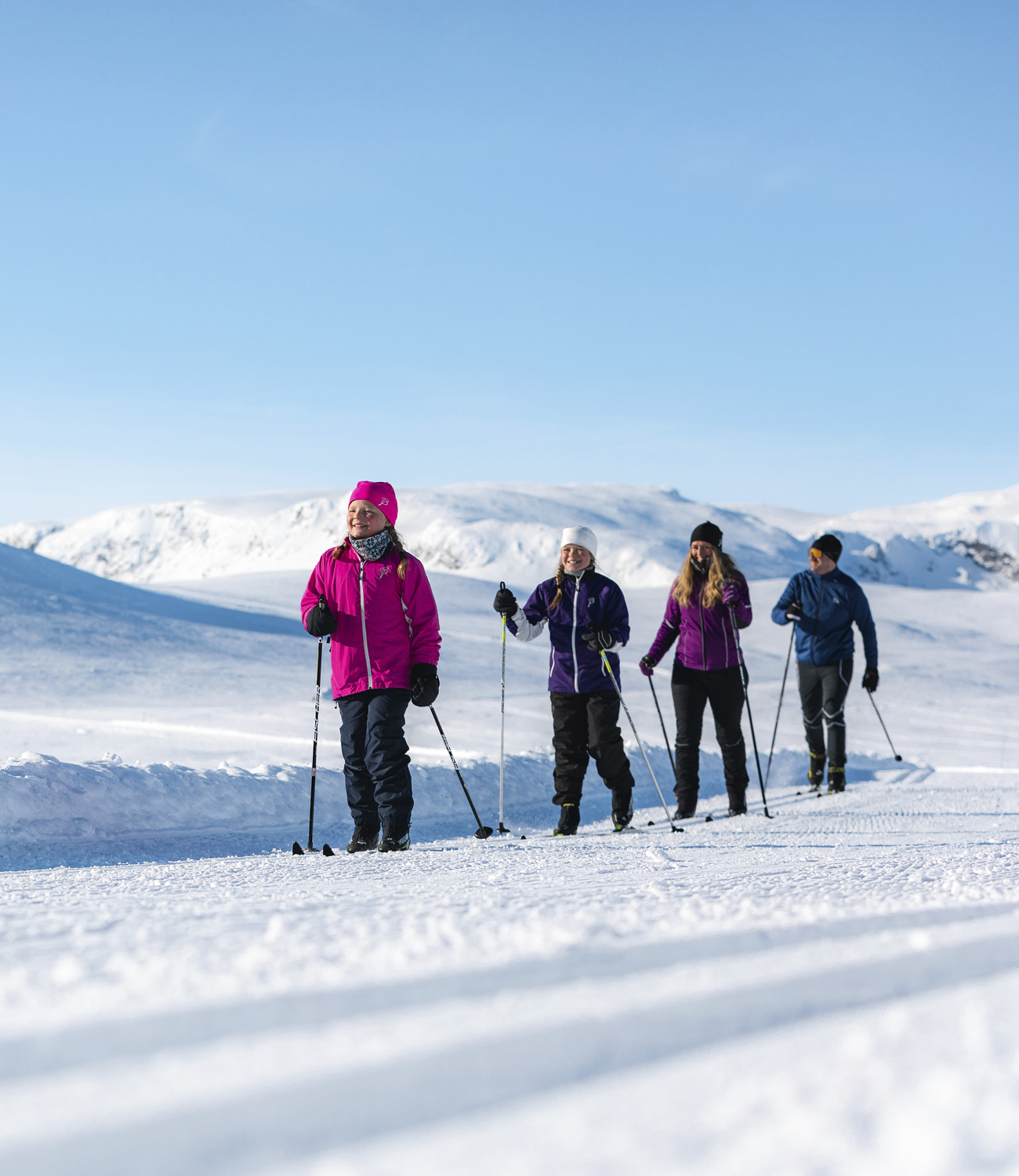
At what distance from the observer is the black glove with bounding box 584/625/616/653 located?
16.5 feet

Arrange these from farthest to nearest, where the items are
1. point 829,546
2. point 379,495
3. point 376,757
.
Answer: point 829,546 < point 379,495 < point 376,757

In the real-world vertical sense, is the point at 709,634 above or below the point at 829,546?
below

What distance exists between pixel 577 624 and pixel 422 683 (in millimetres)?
1188

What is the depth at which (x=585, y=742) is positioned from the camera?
5.25 meters

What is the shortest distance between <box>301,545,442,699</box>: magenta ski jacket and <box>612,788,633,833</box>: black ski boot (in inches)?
53.7

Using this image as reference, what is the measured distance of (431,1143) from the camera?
1.04 metres

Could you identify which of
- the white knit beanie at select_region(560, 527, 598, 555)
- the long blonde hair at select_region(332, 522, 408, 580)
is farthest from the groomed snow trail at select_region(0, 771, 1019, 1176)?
the white knit beanie at select_region(560, 527, 598, 555)

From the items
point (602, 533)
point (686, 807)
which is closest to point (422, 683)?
point (686, 807)

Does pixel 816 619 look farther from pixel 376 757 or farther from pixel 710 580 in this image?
pixel 376 757

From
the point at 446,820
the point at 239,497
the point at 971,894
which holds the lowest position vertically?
the point at 446,820

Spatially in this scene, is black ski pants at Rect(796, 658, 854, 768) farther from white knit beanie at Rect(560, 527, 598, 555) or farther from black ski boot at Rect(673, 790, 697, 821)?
white knit beanie at Rect(560, 527, 598, 555)

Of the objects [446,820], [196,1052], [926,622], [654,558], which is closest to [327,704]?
[446,820]

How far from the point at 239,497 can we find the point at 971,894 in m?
144

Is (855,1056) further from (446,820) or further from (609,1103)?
(446,820)
